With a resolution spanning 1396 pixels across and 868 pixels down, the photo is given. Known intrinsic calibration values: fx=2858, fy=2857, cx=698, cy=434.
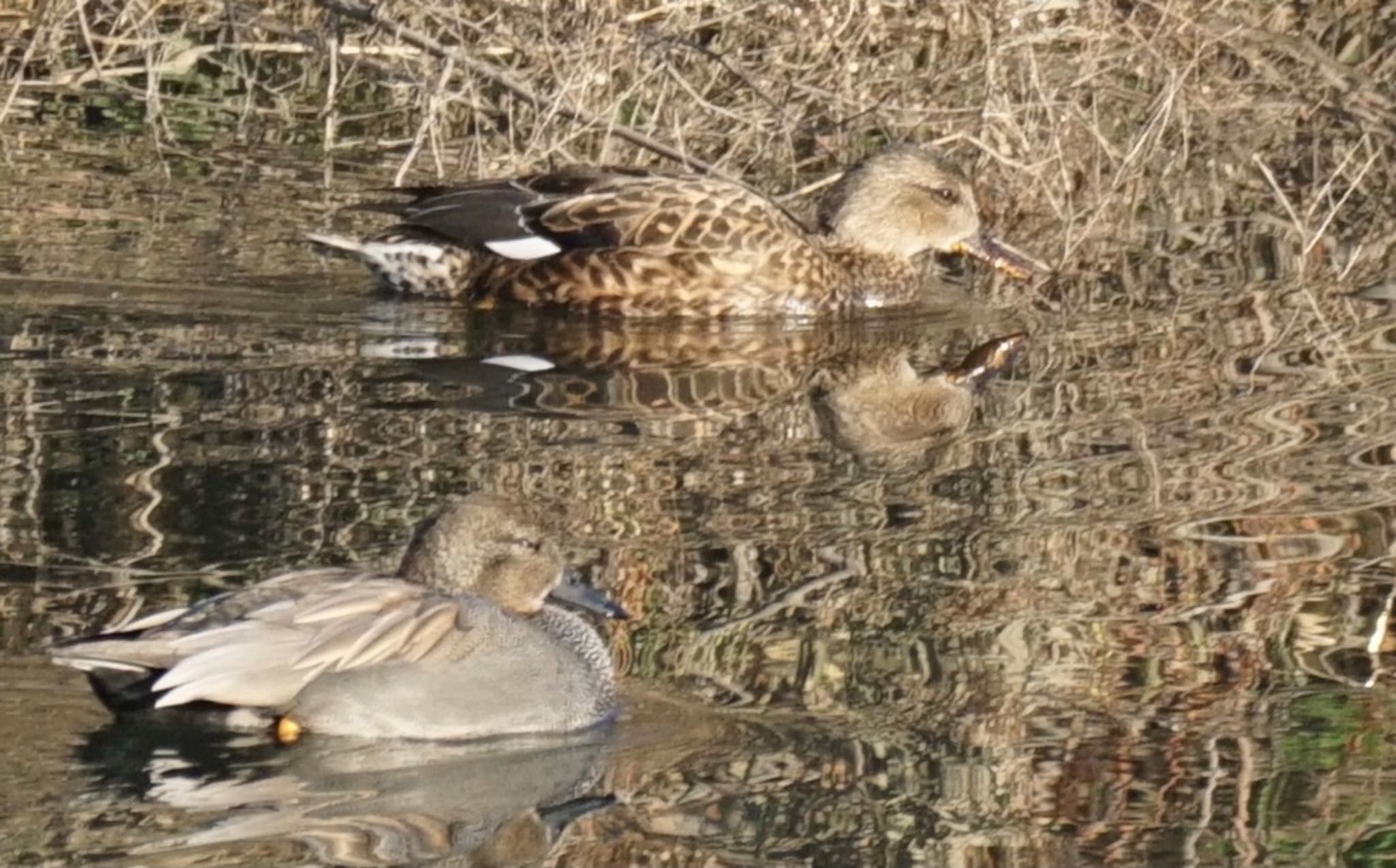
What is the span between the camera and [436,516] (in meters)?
6.13

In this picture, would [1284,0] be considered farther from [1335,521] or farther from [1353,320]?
[1335,521]

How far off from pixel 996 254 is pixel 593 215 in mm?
1608

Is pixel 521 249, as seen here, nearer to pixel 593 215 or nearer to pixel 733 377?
pixel 593 215

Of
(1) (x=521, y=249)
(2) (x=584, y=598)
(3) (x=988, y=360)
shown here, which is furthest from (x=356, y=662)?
(1) (x=521, y=249)

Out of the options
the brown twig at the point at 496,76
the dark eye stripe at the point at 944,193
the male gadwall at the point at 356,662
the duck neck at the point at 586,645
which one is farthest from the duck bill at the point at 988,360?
the male gadwall at the point at 356,662

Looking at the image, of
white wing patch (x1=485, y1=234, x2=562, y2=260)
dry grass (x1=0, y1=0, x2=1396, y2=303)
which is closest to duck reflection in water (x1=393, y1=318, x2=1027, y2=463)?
white wing patch (x1=485, y1=234, x2=562, y2=260)

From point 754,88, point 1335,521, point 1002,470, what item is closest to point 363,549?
point 1002,470

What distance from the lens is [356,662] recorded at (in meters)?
5.52

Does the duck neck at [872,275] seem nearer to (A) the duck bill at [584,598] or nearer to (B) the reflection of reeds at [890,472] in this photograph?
(B) the reflection of reeds at [890,472]

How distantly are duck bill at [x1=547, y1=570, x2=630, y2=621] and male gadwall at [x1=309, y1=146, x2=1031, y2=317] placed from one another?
13.3ft

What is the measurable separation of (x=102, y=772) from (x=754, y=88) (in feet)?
19.7

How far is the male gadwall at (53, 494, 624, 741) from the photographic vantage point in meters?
5.38

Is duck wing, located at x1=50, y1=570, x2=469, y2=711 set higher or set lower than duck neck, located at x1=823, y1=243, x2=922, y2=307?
lower

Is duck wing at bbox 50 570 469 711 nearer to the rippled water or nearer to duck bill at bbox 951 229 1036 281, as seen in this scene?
the rippled water
